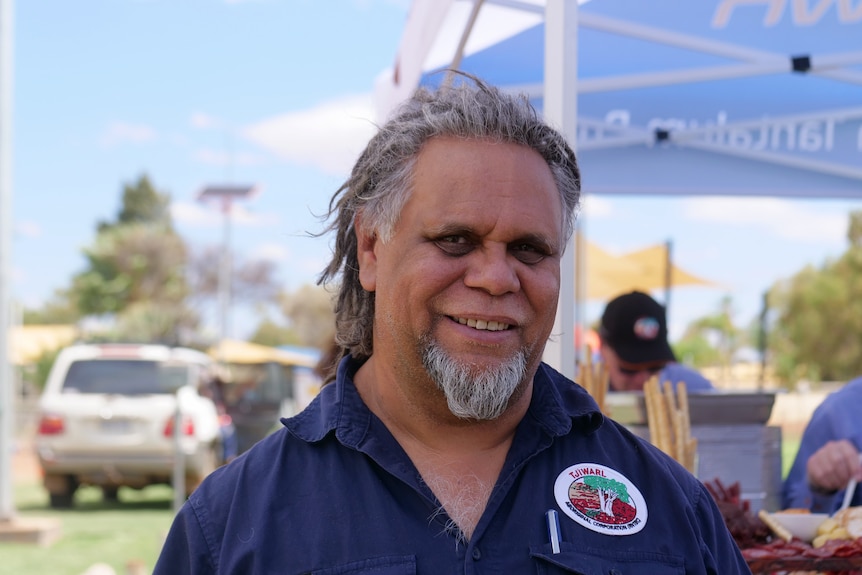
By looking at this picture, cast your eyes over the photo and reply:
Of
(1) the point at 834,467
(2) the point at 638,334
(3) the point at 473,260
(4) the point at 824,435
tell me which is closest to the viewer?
(3) the point at 473,260

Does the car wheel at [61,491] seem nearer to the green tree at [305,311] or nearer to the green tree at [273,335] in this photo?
the green tree at [273,335]

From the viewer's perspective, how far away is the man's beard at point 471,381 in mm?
1754

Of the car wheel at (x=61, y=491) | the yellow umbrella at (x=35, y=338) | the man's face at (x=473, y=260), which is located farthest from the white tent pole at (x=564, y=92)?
the yellow umbrella at (x=35, y=338)

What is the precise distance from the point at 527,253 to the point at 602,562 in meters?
0.55

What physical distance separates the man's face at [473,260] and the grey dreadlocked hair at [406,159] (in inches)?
1.2

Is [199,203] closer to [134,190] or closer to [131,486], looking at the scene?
[131,486]

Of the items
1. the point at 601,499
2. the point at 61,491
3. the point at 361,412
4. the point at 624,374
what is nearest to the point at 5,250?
the point at 61,491

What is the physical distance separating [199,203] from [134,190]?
154 ft

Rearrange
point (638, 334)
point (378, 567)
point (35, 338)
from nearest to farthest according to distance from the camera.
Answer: point (378, 567) → point (638, 334) → point (35, 338)

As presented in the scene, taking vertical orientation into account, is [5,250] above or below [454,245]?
above

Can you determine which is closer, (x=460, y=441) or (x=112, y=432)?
(x=460, y=441)

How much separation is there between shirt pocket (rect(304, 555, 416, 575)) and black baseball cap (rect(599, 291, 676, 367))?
3.49 m

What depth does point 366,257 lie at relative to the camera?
1.97m

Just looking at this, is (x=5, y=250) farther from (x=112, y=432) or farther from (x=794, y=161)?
(x=794, y=161)
